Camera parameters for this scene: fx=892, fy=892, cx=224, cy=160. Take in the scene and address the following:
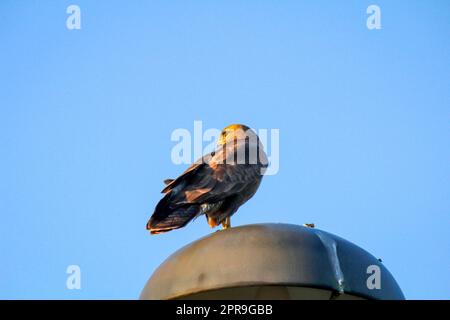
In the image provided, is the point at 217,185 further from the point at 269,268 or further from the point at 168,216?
the point at 269,268

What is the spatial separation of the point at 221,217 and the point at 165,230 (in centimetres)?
122

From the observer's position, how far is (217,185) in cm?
713

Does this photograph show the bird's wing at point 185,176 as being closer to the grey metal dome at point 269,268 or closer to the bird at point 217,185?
the bird at point 217,185

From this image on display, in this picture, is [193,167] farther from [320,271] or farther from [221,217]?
[320,271]

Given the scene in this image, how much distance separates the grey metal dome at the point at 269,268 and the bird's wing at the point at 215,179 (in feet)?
8.64

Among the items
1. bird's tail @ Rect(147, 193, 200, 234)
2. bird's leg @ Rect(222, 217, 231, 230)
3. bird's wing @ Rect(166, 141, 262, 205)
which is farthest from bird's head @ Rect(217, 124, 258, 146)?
bird's tail @ Rect(147, 193, 200, 234)

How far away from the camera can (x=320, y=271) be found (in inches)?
152

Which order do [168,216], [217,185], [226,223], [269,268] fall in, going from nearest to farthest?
[269,268], [168,216], [217,185], [226,223]

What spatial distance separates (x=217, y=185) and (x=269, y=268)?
131 inches

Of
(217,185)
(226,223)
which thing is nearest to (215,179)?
(217,185)

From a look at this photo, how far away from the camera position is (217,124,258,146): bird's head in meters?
8.31

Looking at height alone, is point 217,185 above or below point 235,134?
below
